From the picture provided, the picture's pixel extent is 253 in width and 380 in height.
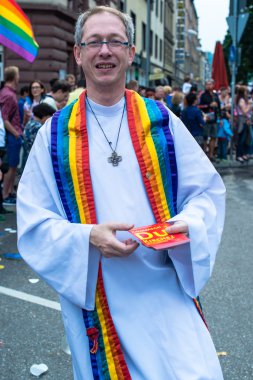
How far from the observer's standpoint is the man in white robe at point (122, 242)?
206 centimetres

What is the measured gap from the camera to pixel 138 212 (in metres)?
2.15

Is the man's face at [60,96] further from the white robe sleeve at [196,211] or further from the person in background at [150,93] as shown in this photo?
the white robe sleeve at [196,211]

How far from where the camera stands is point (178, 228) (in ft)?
6.62

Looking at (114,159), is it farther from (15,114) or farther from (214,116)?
(214,116)

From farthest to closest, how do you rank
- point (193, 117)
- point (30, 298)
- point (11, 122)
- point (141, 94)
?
1. point (141, 94)
2. point (193, 117)
3. point (11, 122)
4. point (30, 298)

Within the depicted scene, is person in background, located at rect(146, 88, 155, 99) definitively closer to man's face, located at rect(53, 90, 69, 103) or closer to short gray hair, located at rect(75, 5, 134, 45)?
man's face, located at rect(53, 90, 69, 103)

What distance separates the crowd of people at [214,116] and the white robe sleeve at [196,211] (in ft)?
31.4

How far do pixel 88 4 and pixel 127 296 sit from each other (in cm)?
2164

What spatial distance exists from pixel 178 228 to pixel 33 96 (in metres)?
8.15

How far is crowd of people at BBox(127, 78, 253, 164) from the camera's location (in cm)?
1192

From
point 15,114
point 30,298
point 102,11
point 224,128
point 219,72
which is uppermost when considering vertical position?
point 102,11

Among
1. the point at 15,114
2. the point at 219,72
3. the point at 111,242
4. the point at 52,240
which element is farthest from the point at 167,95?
the point at 111,242

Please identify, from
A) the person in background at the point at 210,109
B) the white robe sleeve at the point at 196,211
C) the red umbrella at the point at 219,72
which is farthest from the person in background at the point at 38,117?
the red umbrella at the point at 219,72

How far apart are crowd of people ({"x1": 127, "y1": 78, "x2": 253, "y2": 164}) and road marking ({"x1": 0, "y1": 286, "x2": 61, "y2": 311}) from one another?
24.4ft
